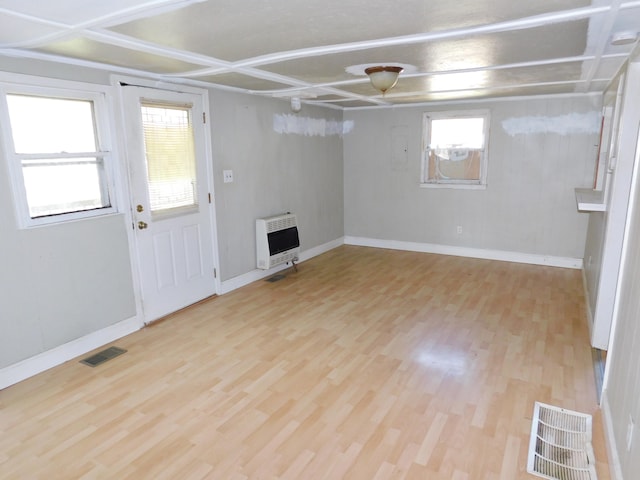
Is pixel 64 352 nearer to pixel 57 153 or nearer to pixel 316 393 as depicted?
pixel 57 153

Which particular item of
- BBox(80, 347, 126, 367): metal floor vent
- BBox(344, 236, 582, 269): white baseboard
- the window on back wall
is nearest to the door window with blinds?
BBox(80, 347, 126, 367): metal floor vent

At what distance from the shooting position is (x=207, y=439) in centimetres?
224

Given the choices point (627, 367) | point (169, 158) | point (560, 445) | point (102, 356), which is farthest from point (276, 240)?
point (627, 367)

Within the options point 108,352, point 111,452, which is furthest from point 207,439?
point 108,352

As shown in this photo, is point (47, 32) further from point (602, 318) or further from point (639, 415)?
point (602, 318)

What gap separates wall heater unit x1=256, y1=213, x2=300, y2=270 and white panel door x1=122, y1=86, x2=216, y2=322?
672 mm

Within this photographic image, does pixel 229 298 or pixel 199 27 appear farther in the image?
pixel 229 298

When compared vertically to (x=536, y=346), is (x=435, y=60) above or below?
above

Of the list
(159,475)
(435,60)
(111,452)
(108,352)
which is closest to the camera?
(159,475)

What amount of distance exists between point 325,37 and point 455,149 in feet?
12.9

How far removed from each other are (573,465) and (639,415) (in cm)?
56

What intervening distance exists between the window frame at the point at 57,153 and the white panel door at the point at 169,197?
0.18 metres

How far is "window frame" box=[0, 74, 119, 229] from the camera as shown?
267 cm

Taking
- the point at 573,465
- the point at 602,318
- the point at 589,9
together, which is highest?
the point at 589,9
